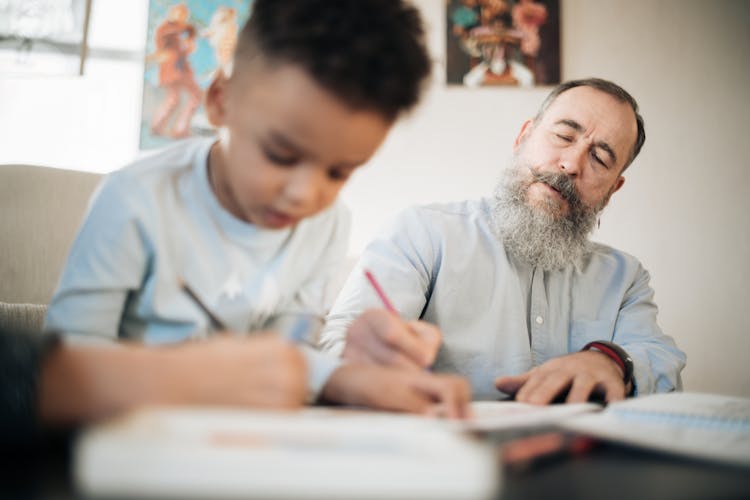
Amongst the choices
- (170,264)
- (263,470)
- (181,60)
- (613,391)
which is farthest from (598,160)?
(181,60)

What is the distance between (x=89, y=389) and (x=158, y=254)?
31 cm

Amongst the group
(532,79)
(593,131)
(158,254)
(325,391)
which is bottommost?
(325,391)

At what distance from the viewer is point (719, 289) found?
2.28 metres

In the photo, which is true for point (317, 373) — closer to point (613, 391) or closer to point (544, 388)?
point (544, 388)

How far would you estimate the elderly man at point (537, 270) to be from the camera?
1.25 m

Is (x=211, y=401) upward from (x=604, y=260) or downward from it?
downward

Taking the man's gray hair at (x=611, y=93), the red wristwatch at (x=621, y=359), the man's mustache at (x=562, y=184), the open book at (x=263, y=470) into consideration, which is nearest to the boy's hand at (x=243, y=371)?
the open book at (x=263, y=470)

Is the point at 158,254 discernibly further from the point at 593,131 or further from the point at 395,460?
the point at 593,131

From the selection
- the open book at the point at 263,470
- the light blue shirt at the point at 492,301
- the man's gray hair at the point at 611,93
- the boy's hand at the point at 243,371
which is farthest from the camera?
the man's gray hair at the point at 611,93

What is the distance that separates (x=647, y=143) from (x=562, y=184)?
1.15 m

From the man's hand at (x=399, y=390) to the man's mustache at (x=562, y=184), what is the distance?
93cm

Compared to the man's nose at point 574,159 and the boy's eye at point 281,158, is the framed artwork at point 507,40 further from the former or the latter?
the boy's eye at point 281,158

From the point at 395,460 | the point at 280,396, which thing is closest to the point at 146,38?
the point at 280,396

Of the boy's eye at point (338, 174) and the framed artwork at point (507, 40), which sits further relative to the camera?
the framed artwork at point (507, 40)
